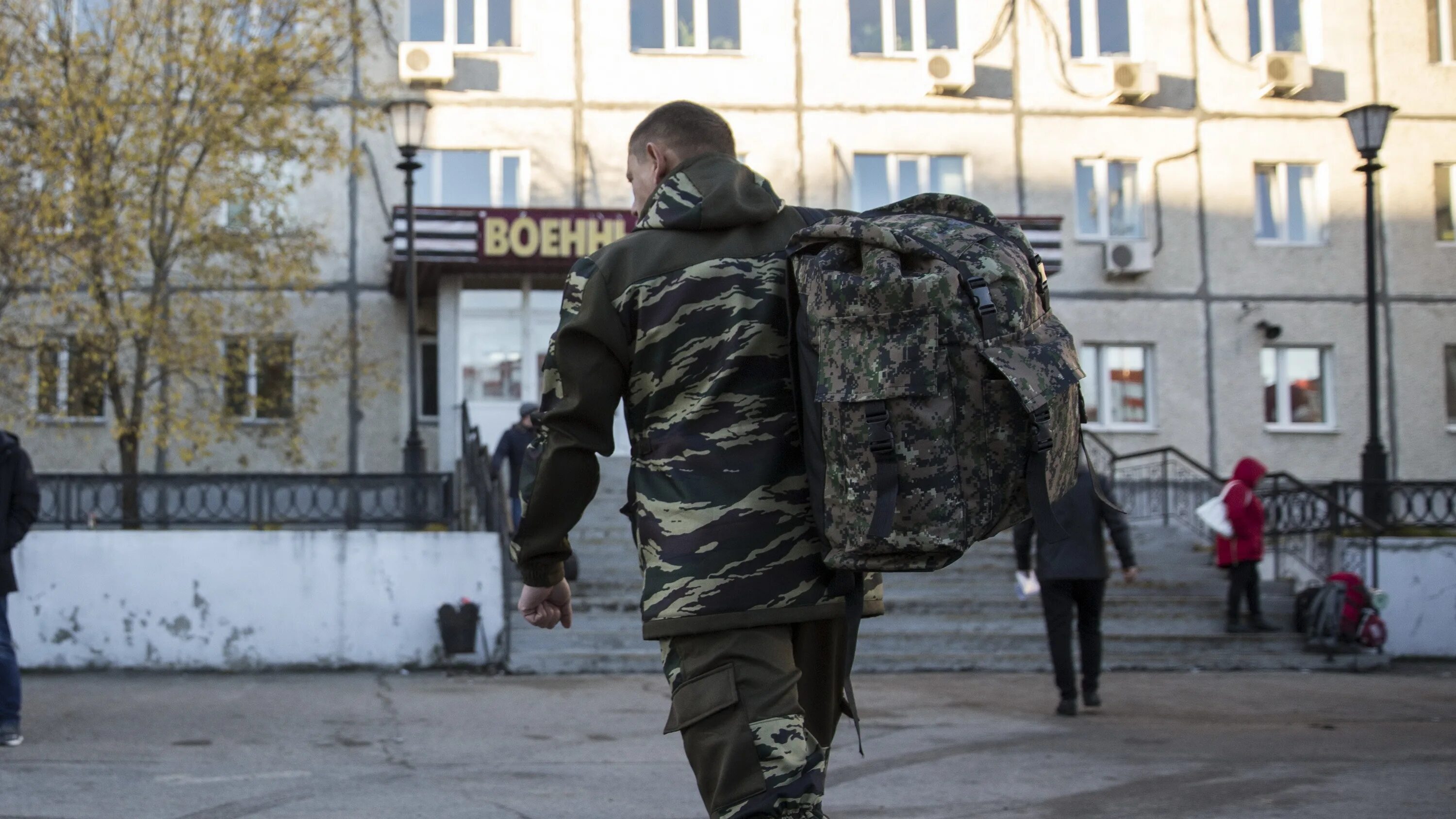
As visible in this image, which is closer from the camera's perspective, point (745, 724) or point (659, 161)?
point (745, 724)

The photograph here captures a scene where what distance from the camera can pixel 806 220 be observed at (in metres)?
3.48

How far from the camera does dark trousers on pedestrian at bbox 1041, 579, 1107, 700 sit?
30.2 feet

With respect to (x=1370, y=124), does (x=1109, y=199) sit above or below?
above

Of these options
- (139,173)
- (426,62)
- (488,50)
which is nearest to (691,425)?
(139,173)

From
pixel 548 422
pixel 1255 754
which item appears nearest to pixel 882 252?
pixel 548 422

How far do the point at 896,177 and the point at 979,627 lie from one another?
1191 centimetres

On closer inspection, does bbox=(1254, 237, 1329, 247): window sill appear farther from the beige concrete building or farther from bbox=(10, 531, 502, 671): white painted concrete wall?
bbox=(10, 531, 502, 671): white painted concrete wall

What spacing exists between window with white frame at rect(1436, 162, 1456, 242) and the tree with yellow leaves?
701 inches

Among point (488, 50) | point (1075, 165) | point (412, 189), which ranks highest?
point (488, 50)

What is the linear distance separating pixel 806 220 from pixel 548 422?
748mm

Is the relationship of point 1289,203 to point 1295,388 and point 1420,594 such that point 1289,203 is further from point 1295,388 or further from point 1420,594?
point 1420,594

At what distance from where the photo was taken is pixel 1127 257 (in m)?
24.2

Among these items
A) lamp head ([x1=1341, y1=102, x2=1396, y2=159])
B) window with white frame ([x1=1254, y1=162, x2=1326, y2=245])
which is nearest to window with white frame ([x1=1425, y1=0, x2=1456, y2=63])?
window with white frame ([x1=1254, y1=162, x2=1326, y2=245])

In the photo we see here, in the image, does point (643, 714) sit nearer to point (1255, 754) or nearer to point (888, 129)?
point (1255, 754)
